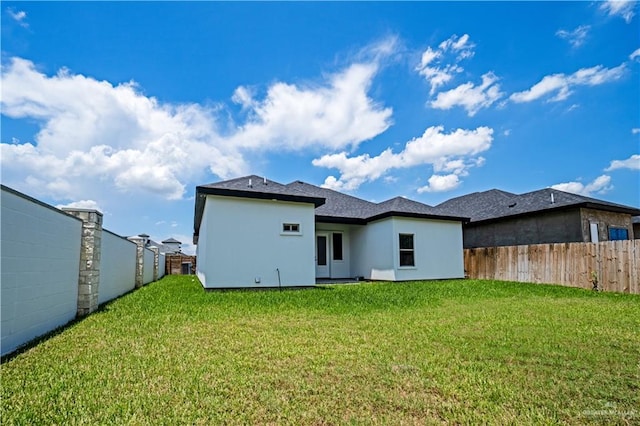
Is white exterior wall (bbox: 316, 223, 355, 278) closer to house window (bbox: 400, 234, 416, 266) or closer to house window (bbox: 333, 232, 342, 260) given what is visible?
house window (bbox: 333, 232, 342, 260)

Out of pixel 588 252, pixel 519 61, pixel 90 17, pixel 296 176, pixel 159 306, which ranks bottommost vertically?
pixel 159 306

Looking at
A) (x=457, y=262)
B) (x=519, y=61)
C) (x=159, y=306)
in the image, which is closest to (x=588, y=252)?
(x=457, y=262)

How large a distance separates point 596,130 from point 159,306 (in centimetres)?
1579

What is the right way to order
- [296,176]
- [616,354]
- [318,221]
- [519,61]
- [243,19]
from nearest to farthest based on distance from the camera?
[616,354]
[243,19]
[519,61]
[318,221]
[296,176]

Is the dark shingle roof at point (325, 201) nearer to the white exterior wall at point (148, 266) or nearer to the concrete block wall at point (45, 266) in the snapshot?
the white exterior wall at point (148, 266)

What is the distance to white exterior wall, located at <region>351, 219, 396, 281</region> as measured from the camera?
1309 centimetres

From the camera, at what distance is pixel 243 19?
9.31 metres

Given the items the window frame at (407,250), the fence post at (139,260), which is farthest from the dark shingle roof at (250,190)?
the window frame at (407,250)

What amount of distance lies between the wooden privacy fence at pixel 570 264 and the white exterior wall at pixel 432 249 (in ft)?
4.71

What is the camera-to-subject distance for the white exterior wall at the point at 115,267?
7422mm

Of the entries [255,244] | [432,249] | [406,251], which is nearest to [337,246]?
[406,251]

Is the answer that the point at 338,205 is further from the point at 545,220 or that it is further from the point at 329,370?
the point at 329,370

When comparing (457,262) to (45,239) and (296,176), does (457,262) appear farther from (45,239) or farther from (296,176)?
(45,239)

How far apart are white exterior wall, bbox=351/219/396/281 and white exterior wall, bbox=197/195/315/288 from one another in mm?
3774
